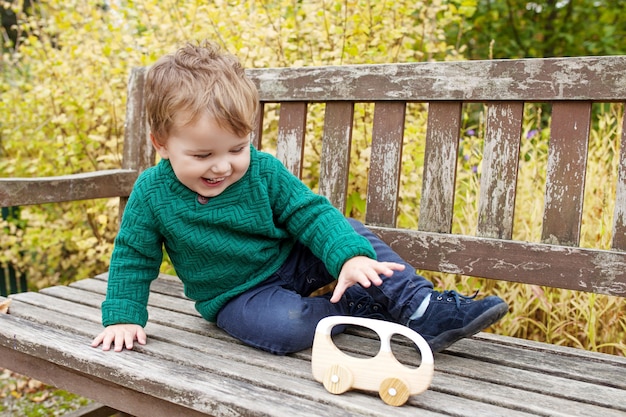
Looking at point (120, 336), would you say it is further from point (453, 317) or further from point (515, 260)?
point (515, 260)

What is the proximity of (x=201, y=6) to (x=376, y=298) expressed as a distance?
2039 mm

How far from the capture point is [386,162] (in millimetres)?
2080

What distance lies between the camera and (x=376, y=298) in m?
1.68

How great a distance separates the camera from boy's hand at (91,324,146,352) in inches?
63.0

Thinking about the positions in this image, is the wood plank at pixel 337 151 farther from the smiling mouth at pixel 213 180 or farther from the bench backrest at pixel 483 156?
the smiling mouth at pixel 213 180

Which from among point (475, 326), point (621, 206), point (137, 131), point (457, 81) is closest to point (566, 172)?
point (621, 206)

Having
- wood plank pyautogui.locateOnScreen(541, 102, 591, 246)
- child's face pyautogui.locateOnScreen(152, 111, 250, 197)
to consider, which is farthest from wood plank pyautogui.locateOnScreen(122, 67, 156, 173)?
wood plank pyautogui.locateOnScreen(541, 102, 591, 246)

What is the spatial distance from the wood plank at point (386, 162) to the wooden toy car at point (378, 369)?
74cm

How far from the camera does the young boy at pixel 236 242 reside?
1539mm

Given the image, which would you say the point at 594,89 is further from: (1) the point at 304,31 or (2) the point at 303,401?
(1) the point at 304,31

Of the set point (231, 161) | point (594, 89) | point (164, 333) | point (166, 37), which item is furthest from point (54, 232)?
point (594, 89)

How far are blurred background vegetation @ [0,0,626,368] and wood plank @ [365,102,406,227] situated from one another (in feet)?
2.03

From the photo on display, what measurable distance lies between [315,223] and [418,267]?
1.58 ft

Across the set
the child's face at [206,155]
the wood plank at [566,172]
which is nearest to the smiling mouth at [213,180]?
the child's face at [206,155]
